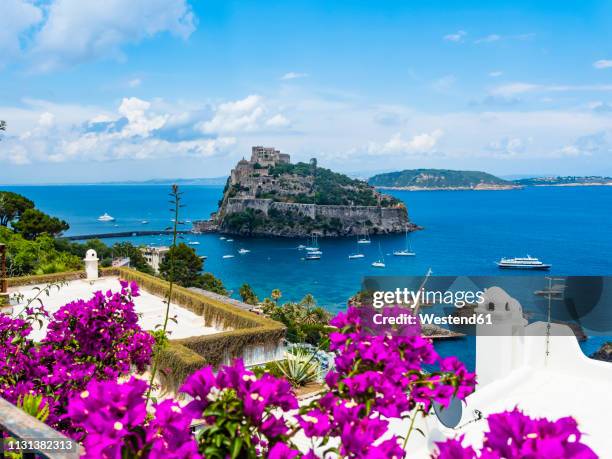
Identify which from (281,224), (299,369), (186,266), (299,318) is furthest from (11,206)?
(281,224)

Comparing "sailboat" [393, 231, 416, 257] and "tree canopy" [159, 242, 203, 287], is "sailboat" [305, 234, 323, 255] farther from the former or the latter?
"tree canopy" [159, 242, 203, 287]

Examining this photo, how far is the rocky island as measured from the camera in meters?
79.6

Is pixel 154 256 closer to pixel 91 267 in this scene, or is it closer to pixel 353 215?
pixel 353 215

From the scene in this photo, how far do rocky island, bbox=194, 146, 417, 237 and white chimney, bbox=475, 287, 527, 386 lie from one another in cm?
7122

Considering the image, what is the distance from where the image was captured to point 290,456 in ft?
3.55

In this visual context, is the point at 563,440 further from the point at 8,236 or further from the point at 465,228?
the point at 465,228

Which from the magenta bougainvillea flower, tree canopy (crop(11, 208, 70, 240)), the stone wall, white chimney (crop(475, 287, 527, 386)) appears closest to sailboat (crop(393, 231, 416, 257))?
the stone wall

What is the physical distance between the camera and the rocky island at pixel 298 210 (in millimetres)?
79625

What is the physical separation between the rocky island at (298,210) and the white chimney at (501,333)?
234 ft

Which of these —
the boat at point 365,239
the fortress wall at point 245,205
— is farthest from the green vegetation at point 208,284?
the fortress wall at point 245,205

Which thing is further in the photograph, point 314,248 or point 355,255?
point 314,248

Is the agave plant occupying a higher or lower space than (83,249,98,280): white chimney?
lower

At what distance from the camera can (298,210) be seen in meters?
81.2

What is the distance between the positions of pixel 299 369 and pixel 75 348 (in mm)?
5224
